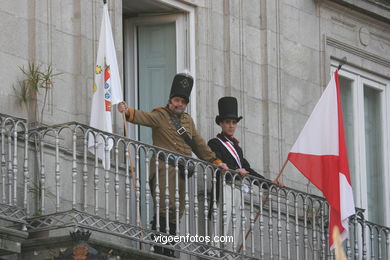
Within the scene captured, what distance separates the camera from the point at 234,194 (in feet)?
48.7

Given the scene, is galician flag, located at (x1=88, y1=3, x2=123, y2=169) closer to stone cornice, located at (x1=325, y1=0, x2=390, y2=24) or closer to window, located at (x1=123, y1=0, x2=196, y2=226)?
window, located at (x1=123, y1=0, x2=196, y2=226)

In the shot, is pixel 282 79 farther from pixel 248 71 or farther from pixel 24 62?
pixel 24 62

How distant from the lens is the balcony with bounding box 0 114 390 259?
42.5ft

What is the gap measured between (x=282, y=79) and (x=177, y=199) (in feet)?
13.0

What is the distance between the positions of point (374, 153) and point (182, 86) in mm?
4976

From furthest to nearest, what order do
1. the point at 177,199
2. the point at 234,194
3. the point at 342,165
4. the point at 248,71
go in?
the point at 248,71 → the point at 342,165 → the point at 234,194 → the point at 177,199

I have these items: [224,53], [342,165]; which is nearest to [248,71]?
[224,53]

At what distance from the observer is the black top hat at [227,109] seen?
15625 millimetres

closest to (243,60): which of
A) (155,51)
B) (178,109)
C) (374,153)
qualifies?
(155,51)

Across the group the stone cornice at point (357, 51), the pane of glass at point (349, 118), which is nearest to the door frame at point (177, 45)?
the stone cornice at point (357, 51)

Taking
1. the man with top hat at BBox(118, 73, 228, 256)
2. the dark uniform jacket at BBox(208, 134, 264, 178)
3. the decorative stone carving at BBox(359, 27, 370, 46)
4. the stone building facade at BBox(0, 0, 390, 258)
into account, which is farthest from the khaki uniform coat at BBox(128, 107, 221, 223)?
the decorative stone carving at BBox(359, 27, 370, 46)

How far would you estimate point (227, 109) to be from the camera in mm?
15672

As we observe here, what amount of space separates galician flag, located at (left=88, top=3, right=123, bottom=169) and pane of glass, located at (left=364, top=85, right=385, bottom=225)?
5.42 metres

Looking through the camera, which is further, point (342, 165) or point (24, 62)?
point (342, 165)
